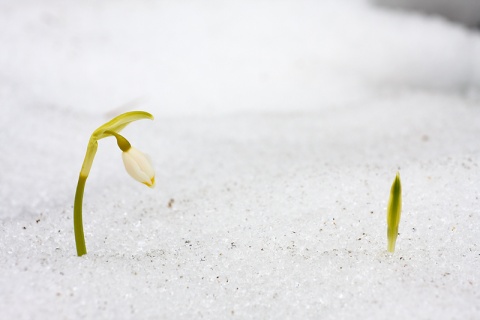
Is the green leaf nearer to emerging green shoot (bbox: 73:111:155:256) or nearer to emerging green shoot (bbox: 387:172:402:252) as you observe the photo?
emerging green shoot (bbox: 73:111:155:256)

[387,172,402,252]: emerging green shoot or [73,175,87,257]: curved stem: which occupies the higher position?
[387,172,402,252]: emerging green shoot

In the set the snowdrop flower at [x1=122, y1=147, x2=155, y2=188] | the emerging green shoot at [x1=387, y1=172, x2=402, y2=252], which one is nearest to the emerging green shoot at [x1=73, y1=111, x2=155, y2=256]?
the snowdrop flower at [x1=122, y1=147, x2=155, y2=188]

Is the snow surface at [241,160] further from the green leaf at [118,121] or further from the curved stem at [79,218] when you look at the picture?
the green leaf at [118,121]

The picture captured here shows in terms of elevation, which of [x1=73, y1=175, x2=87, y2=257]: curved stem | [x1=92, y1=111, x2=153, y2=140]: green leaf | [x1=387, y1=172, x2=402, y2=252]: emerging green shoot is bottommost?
[x1=73, y1=175, x2=87, y2=257]: curved stem

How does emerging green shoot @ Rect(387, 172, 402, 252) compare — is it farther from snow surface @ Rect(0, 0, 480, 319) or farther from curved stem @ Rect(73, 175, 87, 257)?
curved stem @ Rect(73, 175, 87, 257)

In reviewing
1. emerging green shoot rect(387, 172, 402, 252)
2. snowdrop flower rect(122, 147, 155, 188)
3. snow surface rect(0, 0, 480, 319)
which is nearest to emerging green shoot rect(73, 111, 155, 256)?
snowdrop flower rect(122, 147, 155, 188)

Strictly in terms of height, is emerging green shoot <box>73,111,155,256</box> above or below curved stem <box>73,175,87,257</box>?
above

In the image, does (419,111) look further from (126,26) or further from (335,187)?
(126,26)

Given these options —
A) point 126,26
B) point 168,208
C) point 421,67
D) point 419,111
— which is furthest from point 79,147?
point 421,67
